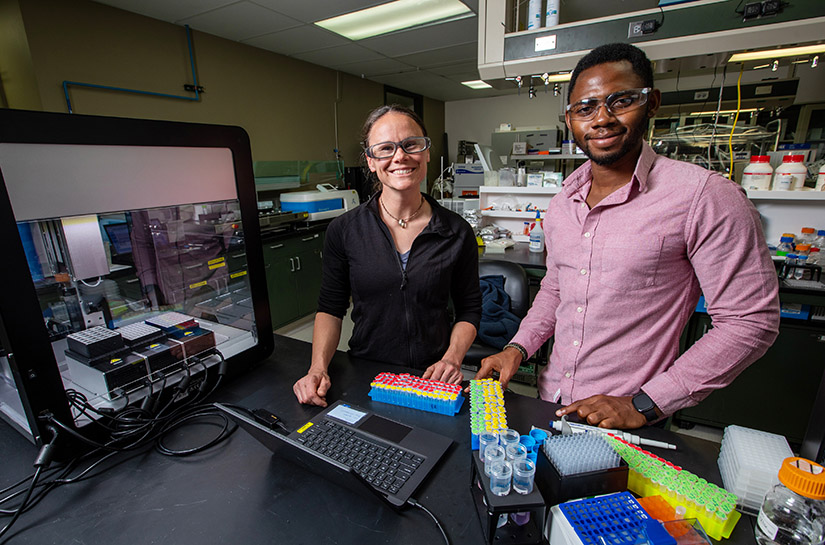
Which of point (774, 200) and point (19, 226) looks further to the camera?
point (774, 200)

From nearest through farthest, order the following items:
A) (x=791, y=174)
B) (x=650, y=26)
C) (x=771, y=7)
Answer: (x=771, y=7), (x=650, y=26), (x=791, y=174)

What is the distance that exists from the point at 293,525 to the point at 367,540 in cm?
12

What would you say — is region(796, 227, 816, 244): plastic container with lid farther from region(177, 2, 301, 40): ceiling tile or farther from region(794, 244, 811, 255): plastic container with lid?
region(177, 2, 301, 40): ceiling tile

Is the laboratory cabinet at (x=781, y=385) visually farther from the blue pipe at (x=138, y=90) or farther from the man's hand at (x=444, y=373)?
the blue pipe at (x=138, y=90)

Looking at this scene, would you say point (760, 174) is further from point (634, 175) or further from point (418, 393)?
point (418, 393)

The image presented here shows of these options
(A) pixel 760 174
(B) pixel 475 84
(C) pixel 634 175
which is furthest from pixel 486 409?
(B) pixel 475 84

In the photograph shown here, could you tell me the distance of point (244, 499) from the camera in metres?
0.66

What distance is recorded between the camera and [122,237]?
0.93m

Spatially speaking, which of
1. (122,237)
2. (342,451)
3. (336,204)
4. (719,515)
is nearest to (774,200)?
(719,515)

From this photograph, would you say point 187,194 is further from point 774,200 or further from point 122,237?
point 774,200

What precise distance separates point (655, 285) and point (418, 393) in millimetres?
623

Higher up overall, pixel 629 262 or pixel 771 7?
pixel 771 7

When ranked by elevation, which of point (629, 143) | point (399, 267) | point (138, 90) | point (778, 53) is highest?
point (138, 90)

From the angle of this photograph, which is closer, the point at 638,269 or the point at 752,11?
the point at 638,269
